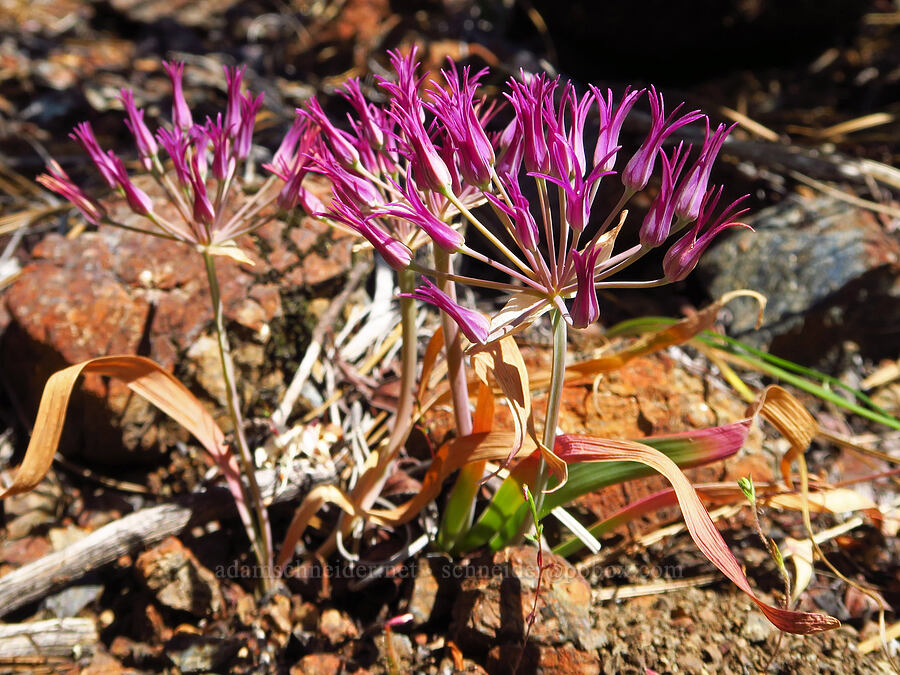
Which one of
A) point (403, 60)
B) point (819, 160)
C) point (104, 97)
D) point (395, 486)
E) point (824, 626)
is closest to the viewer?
point (824, 626)

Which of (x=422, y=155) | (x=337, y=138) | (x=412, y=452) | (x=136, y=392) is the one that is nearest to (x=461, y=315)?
(x=422, y=155)

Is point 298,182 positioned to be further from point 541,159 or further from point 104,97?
point 104,97

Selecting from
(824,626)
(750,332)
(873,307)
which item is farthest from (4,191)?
(873,307)

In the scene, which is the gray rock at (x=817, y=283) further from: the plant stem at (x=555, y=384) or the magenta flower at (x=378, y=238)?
the magenta flower at (x=378, y=238)

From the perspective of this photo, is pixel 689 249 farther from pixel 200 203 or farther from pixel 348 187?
pixel 200 203

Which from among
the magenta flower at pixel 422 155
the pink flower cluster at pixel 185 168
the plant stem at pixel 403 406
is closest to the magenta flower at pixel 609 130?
the magenta flower at pixel 422 155

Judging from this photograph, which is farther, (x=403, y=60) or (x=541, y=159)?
(x=403, y=60)

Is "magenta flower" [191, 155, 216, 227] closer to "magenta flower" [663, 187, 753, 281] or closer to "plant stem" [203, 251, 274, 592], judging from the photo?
"plant stem" [203, 251, 274, 592]
